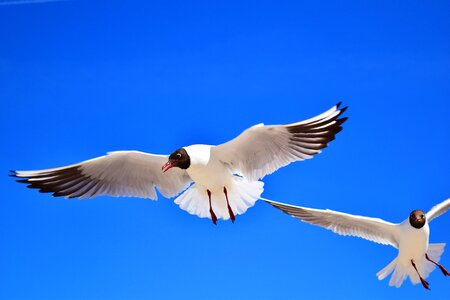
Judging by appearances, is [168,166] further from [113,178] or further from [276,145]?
[276,145]

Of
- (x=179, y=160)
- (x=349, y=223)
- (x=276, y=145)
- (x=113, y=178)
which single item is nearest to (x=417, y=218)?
(x=349, y=223)

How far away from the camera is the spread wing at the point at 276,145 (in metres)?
5.63

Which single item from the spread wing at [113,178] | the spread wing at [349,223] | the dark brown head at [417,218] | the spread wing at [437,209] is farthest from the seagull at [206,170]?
the spread wing at [437,209]

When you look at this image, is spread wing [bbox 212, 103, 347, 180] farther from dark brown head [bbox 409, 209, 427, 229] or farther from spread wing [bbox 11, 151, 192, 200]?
dark brown head [bbox 409, 209, 427, 229]

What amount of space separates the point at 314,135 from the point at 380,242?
2543 mm

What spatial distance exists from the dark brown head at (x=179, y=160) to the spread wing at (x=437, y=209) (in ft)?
10.0

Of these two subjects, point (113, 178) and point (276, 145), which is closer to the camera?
point (276, 145)

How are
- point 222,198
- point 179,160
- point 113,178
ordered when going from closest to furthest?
point 179,160 < point 222,198 < point 113,178

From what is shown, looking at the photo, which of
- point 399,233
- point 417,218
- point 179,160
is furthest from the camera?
point 399,233

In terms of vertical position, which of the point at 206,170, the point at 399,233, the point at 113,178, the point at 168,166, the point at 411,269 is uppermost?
the point at 113,178

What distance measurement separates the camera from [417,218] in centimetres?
744

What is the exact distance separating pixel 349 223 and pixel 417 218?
71cm

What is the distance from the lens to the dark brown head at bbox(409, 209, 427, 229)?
741 centimetres

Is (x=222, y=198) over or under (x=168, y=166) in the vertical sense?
under
